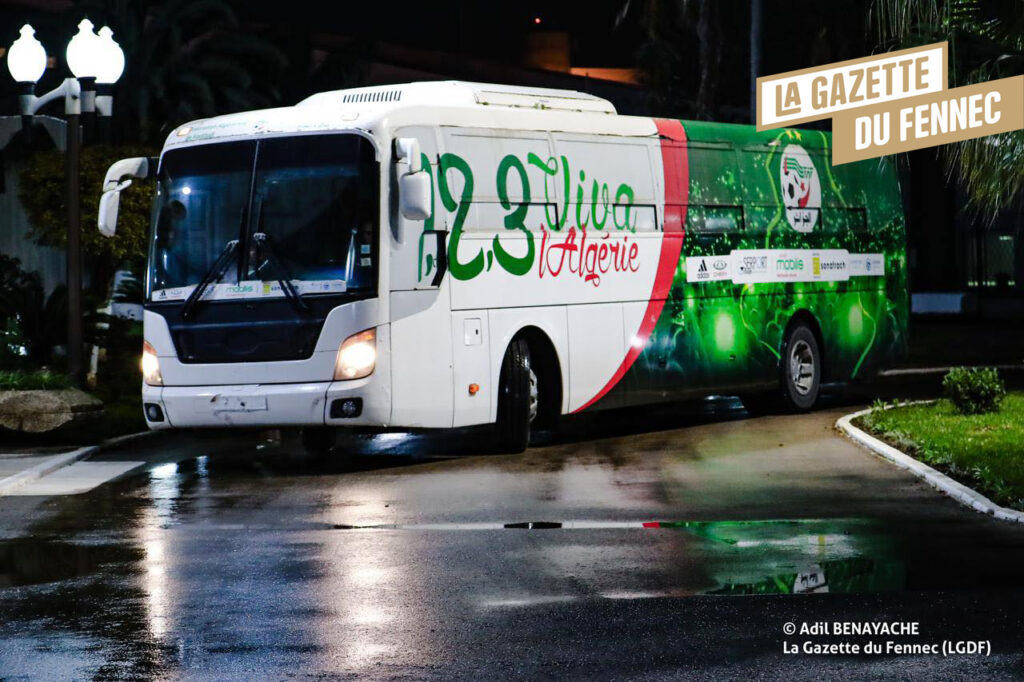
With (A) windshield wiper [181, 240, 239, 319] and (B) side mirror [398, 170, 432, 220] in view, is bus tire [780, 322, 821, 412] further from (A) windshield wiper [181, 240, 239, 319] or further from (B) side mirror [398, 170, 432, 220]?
(A) windshield wiper [181, 240, 239, 319]

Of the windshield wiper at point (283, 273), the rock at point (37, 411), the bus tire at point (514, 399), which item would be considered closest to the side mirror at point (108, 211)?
the windshield wiper at point (283, 273)

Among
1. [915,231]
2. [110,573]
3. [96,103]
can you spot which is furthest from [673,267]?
[915,231]

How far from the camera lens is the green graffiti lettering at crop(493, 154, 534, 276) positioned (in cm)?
1703

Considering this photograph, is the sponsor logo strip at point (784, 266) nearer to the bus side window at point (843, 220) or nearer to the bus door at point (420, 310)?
the bus side window at point (843, 220)

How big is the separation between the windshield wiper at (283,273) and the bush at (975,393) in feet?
24.3

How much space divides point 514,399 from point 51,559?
22.0ft

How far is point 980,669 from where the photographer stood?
292 inches

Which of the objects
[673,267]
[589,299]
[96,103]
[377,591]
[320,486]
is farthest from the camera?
[96,103]

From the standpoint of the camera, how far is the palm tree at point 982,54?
62.3 feet

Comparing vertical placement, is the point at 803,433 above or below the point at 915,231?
below

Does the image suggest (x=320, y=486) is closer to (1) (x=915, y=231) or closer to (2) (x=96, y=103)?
(2) (x=96, y=103)

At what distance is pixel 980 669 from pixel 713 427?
12463mm

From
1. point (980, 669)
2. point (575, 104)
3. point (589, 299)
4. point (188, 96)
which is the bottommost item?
point (980, 669)

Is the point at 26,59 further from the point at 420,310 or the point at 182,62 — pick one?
the point at 182,62
